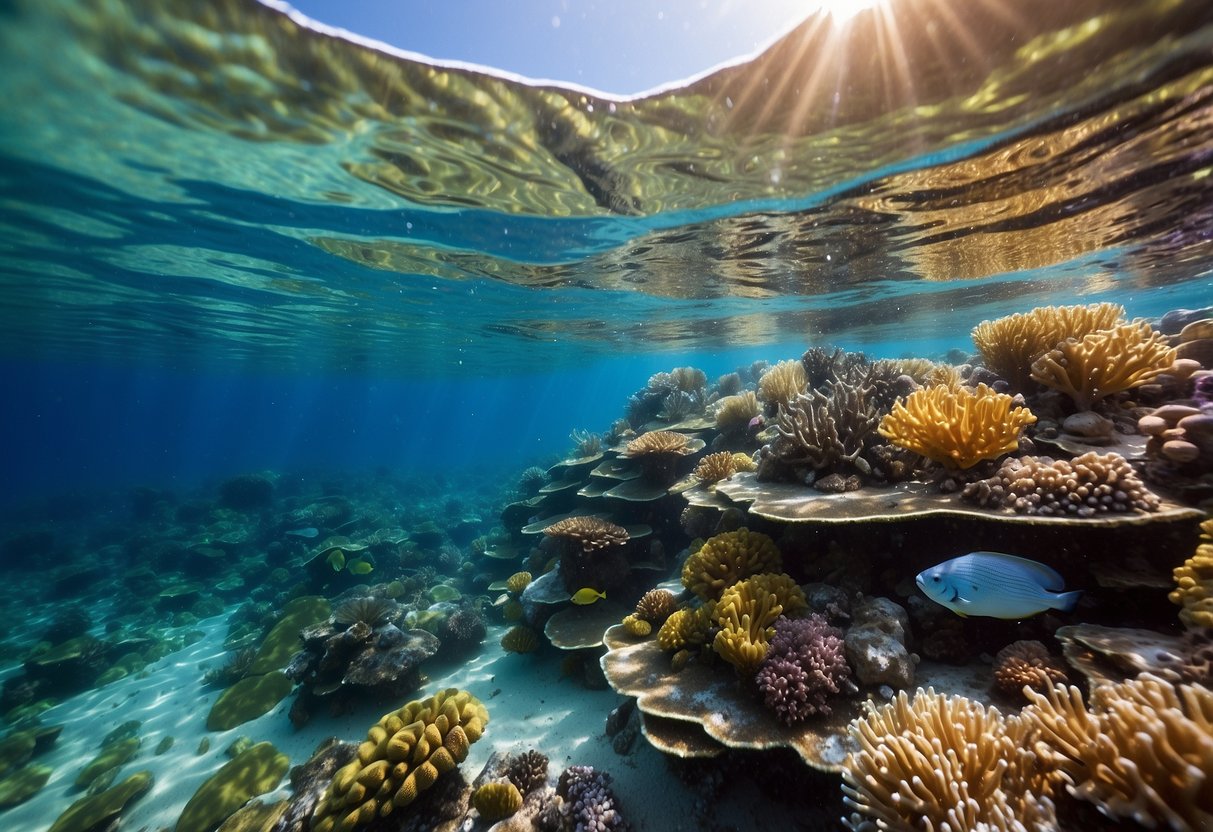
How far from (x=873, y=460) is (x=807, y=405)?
100 centimetres

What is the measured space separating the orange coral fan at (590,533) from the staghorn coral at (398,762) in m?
2.71

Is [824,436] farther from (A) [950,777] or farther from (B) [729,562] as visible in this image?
(A) [950,777]

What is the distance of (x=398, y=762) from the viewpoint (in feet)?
15.3

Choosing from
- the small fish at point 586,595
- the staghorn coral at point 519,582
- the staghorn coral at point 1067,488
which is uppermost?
the staghorn coral at point 1067,488

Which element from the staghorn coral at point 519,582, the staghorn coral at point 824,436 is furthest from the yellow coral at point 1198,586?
the staghorn coral at point 519,582

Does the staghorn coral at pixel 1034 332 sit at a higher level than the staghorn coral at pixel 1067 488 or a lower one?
higher

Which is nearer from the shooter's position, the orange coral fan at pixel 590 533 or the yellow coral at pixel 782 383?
the orange coral fan at pixel 590 533

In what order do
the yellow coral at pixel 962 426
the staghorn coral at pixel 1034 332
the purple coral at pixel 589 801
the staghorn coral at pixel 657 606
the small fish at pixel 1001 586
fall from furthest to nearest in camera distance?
1. the staghorn coral at pixel 657 606
2. the staghorn coral at pixel 1034 332
3. the yellow coral at pixel 962 426
4. the purple coral at pixel 589 801
5. the small fish at pixel 1001 586

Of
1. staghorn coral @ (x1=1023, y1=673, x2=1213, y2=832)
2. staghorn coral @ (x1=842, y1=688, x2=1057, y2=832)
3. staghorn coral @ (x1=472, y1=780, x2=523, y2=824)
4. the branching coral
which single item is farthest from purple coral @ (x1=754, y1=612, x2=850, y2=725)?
the branching coral

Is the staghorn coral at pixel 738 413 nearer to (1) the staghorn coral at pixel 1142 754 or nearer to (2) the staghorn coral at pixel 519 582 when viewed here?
(2) the staghorn coral at pixel 519 582

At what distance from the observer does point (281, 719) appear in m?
8.34

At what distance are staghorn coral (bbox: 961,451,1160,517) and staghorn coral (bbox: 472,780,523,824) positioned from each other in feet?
17.4

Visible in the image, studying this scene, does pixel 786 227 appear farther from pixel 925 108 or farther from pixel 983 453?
pixel 983 453

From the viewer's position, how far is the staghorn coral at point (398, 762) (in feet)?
14.4
